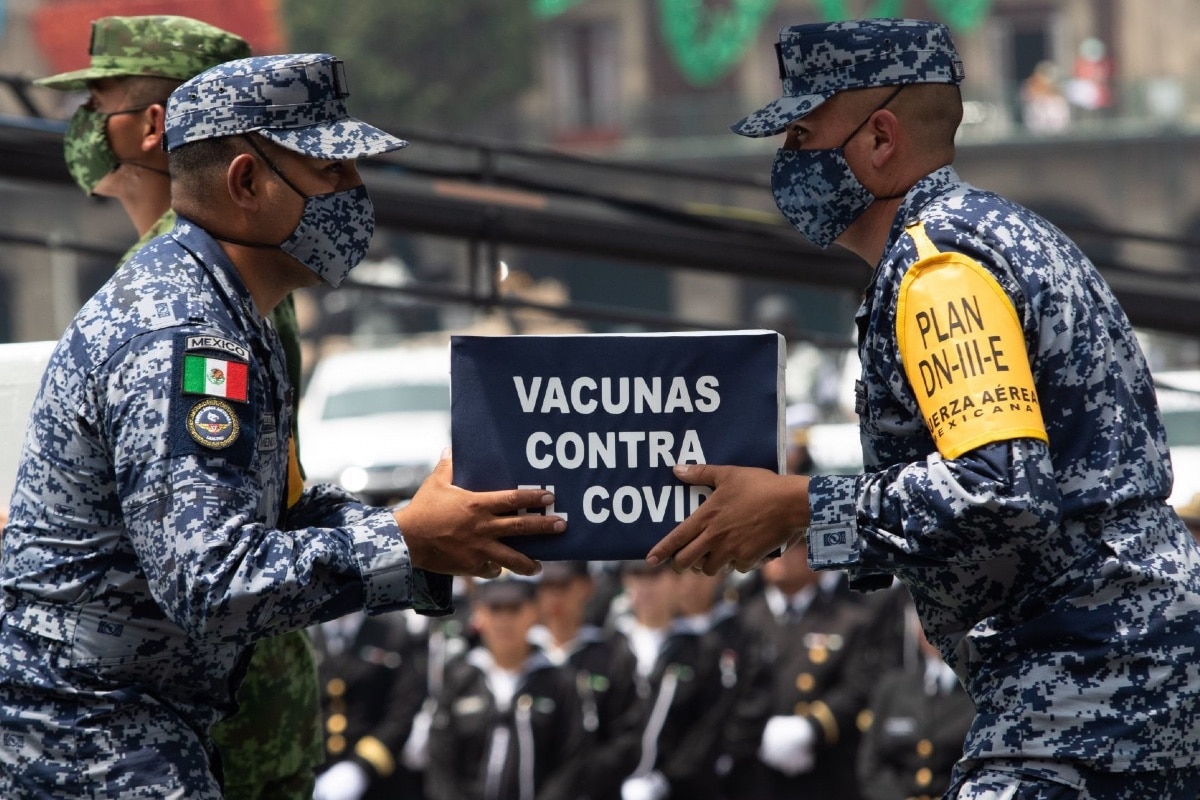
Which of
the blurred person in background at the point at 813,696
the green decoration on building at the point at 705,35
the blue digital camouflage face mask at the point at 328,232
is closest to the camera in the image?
the blue digital camouflage face mask at the point at 328,232

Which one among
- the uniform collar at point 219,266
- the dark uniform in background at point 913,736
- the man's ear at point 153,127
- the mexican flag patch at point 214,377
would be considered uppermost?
the man's ear at point 153,127

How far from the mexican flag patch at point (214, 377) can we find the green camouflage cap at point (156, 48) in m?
1.42

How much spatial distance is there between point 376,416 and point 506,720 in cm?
1058

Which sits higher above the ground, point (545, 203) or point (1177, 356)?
point (1177, 356)

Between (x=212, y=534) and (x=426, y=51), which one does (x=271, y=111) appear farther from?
(x=426, y=51)

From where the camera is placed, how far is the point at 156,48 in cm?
447

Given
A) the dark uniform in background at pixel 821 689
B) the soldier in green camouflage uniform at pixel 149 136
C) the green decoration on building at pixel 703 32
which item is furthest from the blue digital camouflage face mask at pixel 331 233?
the green decoration on building at pixel 703 32

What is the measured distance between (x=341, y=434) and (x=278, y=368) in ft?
Result: 48.4

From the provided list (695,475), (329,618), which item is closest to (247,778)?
(329,618)

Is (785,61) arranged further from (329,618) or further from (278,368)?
(329,618)

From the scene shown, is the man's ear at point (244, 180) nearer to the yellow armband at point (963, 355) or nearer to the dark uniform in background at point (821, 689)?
the yellow armband at point (963, 355)

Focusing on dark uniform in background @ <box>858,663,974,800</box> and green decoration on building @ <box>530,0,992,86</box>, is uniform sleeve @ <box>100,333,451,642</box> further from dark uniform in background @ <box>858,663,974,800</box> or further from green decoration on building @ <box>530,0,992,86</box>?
green decoration on building @ <box>530,0,992,86</box>

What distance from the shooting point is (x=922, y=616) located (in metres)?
3.49

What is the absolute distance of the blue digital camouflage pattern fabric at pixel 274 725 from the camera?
4.07 meters
